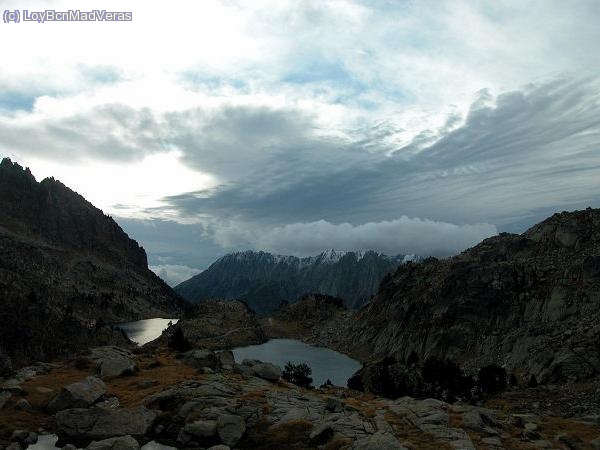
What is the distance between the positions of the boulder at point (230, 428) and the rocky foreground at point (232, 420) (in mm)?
84

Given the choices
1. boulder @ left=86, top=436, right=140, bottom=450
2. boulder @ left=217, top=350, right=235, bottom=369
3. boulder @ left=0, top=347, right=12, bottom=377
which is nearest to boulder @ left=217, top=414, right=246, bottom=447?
boulder @ left=86, top=436, right=140, bottom=450

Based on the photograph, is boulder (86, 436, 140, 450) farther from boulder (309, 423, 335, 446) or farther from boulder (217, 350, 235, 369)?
boulder (217, 350, 235, 369)

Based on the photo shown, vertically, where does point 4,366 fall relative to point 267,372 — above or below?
above

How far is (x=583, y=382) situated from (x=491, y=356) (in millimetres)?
57091

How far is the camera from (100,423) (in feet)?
133

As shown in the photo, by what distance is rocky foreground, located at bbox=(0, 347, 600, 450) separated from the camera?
38406 mm

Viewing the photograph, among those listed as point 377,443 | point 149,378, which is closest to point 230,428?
point 377,443

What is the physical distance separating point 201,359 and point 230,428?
26.2 meters

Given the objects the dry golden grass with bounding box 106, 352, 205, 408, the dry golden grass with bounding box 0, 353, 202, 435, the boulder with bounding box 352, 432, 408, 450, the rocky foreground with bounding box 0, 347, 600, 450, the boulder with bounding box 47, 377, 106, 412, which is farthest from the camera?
the dry golden grass with bounding box 106, 352, 205, 408

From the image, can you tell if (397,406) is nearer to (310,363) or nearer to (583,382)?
(583,382)

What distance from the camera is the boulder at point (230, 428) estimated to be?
3903 cm

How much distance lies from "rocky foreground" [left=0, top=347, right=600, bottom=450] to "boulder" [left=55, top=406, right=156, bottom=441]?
82 mm

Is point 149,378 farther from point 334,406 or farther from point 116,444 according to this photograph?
point 334,406

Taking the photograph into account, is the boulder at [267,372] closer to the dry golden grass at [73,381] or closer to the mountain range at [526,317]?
the dry golden grass at [73,381]
